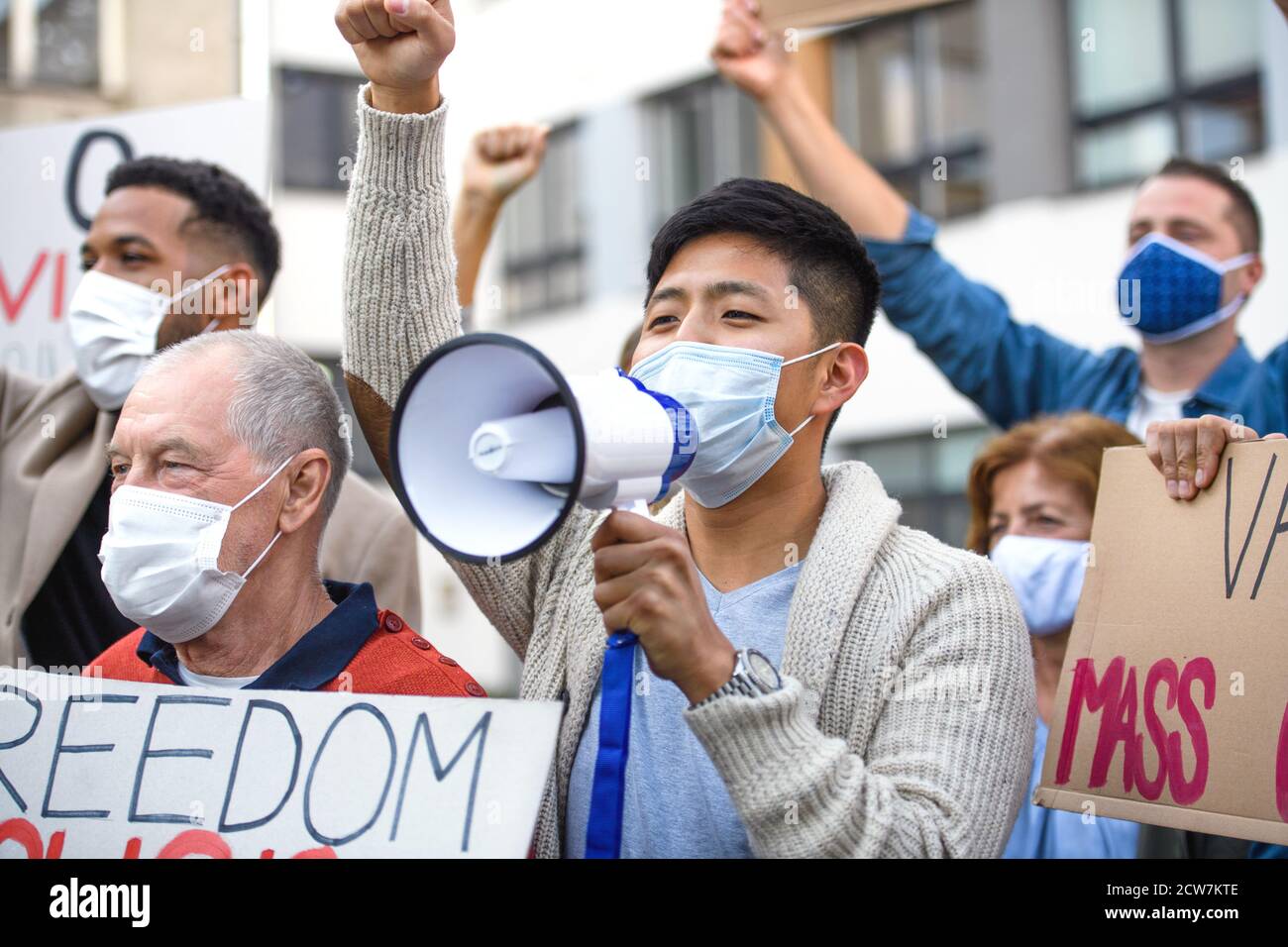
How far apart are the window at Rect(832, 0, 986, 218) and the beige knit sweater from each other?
8.95 m

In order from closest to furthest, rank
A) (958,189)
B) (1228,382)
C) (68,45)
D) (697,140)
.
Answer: (1228,382)
(958,189)
(68,45)
(697,140)


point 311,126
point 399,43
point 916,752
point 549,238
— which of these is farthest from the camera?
point 311,126

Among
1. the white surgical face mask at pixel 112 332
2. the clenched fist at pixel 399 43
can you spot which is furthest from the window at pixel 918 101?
the clenched fist at pixel 399 43

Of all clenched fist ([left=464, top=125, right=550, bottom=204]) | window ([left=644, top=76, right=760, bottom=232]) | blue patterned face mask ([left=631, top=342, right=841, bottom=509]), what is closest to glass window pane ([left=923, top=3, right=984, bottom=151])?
window ([left=644, top=76, right=760, bottom=232])

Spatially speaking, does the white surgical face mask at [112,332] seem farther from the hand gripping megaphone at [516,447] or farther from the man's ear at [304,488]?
the hand gripping megaphone at [516,447]

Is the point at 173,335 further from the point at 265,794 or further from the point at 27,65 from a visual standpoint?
the point at 27,65

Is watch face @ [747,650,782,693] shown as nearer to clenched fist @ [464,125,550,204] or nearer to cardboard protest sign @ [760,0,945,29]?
clenched fist @ [464,125,550,204]

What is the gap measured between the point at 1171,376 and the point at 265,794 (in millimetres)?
2539

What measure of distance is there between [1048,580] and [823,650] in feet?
4.75

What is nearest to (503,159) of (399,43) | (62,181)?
(62,181)

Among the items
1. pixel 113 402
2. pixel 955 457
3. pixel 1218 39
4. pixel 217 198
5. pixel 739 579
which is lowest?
pixel 739 579

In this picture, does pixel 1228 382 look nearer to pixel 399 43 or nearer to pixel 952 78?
pixel 399 43

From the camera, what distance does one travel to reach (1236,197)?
12.1 ft

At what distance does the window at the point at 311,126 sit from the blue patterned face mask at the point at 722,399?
591 inches
